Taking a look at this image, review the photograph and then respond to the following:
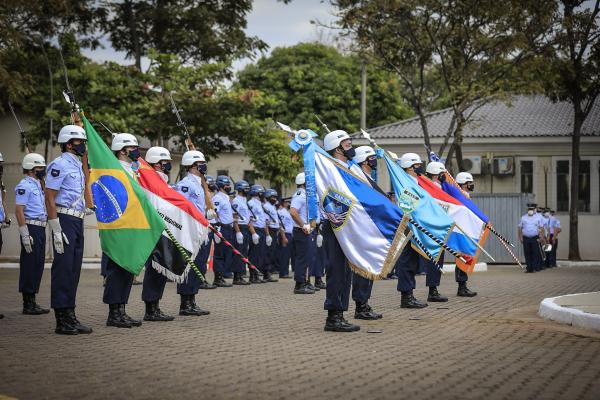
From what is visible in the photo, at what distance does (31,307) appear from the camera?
13.7m

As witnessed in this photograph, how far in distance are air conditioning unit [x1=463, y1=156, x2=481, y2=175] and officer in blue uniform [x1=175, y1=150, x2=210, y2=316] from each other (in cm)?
2429

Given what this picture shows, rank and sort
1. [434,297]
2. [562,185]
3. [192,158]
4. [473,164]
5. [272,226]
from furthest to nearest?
[473,164] < [562,185] < [272,226] < [434,297] < [192,158]

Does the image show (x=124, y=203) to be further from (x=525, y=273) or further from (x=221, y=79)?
(x=221, y=79)

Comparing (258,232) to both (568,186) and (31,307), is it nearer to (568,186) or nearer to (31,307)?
(31,307)

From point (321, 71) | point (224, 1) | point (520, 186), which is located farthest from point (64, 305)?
point (321, 71)

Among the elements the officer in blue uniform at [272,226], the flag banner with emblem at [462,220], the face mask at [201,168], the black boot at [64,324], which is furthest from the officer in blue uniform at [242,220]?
the black boot at [64,324]

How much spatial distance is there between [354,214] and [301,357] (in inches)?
108

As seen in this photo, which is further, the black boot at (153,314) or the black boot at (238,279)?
the black boot at (238,279)

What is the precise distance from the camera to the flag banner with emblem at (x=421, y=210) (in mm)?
14148

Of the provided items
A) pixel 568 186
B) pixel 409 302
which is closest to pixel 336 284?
pixel 409 302

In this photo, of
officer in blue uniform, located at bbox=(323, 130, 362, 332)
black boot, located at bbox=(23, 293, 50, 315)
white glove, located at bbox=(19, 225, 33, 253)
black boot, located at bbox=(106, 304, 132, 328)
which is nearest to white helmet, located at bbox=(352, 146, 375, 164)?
Answer: officer in blue uniform, located at bbox=(323, 130, 362, 332)

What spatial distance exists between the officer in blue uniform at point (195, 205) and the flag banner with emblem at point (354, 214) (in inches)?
105

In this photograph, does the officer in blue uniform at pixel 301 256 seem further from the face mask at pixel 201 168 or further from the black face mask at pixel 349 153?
the black face mask at pixel 349 153

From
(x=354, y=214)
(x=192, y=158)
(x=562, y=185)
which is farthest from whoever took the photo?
(x=562, y=185)
